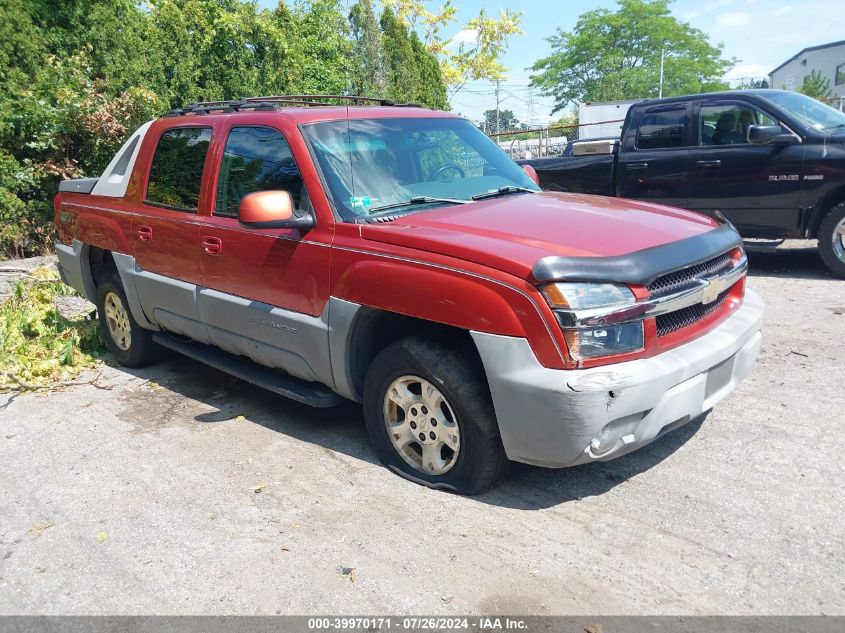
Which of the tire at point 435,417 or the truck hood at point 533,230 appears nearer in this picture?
the truck hood at point 533,230

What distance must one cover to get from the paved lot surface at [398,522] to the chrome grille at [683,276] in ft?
3.28

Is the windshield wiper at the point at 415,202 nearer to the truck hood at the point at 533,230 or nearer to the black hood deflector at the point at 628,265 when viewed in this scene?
the truck hood at the point at 533,230

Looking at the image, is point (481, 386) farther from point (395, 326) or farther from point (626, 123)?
point (626, 123)

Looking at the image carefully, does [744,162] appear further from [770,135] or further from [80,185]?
[80,185]

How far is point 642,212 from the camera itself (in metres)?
3.95

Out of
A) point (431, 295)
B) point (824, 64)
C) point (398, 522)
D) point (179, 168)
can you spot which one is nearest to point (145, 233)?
point (179, 168)

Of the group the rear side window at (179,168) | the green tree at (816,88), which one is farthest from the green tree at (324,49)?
the green tree at (816,88)

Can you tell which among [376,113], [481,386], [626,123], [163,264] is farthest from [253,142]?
[626,123]

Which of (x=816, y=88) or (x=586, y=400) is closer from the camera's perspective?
(x=586, y=400)

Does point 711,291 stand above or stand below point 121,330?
above

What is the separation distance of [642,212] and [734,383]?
1032mm

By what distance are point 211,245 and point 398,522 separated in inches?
86.8

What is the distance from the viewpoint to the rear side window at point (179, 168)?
477 centimetres

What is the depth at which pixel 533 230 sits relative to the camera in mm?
3424
